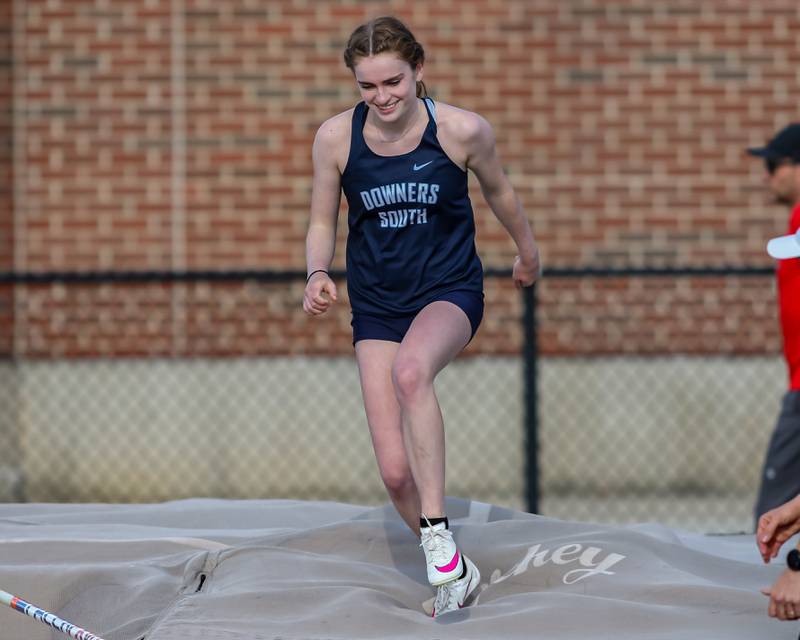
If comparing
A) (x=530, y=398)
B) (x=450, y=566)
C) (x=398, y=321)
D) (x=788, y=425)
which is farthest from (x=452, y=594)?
(x=530, y=398)

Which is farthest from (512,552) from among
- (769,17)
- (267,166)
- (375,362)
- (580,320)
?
(769,17)

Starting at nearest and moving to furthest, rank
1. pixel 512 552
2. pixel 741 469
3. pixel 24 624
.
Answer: pixel 24 624 → pixel 512 552 → pixel 741 469

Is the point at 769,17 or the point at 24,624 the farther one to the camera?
the point at 769,17

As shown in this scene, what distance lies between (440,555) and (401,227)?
1.06 metres

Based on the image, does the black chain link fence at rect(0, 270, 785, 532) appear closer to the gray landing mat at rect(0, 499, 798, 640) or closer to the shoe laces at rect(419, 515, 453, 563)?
the gray landing mat at rect(0, 499, 798, 640)

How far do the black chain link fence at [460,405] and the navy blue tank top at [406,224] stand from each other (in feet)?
14.5

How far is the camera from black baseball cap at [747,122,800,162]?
19.7ft

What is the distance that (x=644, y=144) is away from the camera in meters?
9.18

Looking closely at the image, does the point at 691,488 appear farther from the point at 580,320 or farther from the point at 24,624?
the point at 24,624

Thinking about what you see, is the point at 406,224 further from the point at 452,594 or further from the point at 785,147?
the point at 785,147

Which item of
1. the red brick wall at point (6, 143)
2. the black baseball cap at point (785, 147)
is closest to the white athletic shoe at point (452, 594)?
the black baseball cap at point (785, 147)

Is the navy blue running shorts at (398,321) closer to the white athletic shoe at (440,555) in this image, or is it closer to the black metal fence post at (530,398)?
the white athletic shoe at (440,555)

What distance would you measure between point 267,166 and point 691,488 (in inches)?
144

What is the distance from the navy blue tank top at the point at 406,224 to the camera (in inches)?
165
